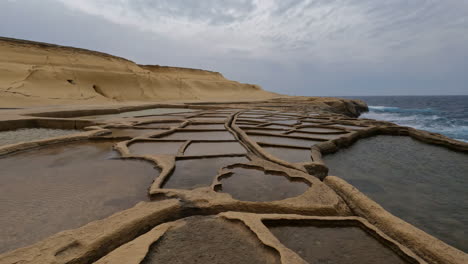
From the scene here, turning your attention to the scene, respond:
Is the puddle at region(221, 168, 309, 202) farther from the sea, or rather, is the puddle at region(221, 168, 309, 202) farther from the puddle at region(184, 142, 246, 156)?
the sea

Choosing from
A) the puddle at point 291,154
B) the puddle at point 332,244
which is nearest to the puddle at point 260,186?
the puddle at point 332,244

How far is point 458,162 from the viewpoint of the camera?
→ 477 centimetres

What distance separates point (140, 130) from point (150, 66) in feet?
93.4

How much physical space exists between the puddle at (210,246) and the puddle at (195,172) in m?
0.81

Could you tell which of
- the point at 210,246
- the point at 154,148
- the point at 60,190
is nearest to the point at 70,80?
the point at 154,148

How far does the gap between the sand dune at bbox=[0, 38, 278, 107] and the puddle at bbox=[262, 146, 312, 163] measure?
12.4 meters

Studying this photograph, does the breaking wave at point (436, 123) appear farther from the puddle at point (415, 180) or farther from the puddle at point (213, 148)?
the puddle at point (213, 148)

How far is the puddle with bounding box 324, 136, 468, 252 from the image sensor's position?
2.80m

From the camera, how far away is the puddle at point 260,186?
2.33 metres

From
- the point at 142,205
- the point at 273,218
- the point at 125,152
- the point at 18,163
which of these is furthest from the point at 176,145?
the point at 273,218

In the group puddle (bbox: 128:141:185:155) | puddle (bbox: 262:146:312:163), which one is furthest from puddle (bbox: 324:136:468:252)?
puddle (bbox: 128:141:185:155)

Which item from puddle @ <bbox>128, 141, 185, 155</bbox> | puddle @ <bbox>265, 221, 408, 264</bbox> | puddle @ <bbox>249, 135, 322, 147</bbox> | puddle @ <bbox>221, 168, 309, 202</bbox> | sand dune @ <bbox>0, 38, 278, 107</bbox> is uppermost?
sand dune @ <bbox>0, 38, 278, 107</bbox>

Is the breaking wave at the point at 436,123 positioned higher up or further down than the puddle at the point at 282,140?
further down

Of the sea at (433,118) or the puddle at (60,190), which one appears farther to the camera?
the sea at (433,118)
